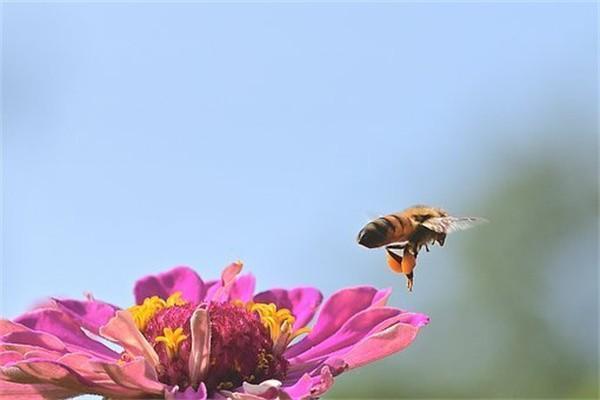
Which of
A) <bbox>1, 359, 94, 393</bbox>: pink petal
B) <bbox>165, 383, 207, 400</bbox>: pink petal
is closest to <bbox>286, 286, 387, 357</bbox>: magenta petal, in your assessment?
<bbox>165, 383, 207, 400</bbox>: pink petal

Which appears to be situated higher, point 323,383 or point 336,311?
point 336,311

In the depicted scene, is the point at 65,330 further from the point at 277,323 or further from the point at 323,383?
the point at 323,383

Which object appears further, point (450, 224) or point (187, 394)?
point (450, 224)

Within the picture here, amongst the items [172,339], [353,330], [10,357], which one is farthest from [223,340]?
[10,357]

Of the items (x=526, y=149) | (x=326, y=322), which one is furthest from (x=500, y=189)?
(x=326, y=322)

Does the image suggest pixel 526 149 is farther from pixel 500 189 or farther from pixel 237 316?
pixel 237 316

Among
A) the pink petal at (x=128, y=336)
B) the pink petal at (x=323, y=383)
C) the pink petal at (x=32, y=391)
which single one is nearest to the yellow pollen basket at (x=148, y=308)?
the pink petal at (x=128, y=336)
